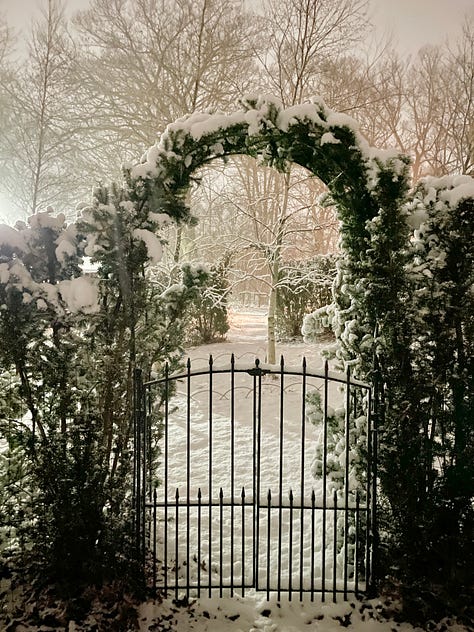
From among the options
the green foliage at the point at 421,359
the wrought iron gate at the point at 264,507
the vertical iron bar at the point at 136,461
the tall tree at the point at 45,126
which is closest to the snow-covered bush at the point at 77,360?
the vertical iron bar at the point at 136,461

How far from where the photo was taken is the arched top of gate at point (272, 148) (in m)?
3.97

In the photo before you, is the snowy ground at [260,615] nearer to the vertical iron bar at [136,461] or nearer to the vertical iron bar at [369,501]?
the vertical iron bar at [369,501]

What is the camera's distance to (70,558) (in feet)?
12.4

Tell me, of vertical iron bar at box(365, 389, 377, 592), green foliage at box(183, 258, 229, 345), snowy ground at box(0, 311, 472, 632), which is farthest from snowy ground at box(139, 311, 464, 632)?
green foliage at box(183, 258, 229, 345)

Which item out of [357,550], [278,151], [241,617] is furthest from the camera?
[278,151]

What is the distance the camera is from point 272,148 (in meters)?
4.26

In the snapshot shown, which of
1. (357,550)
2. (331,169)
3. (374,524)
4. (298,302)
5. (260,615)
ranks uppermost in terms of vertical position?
(331,169)

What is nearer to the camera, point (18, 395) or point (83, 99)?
point (18, 395)

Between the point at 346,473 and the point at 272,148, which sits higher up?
the point at 272,148

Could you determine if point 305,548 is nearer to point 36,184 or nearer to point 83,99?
point 36,184

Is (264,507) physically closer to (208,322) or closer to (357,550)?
(357,550)

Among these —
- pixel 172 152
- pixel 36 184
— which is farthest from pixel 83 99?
pixel 172 152

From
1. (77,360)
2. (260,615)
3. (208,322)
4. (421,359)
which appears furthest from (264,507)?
(208,322)

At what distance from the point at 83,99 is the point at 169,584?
12360mm
